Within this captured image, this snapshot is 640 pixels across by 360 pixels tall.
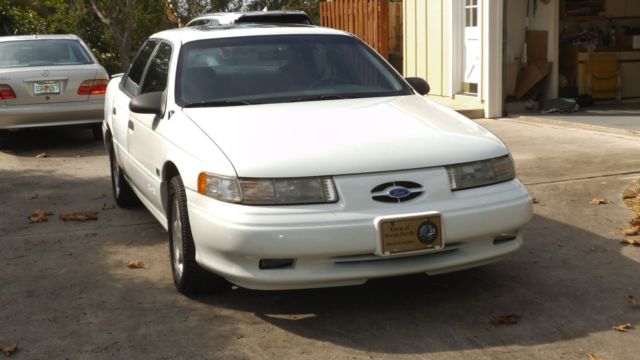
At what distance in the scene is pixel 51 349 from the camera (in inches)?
179

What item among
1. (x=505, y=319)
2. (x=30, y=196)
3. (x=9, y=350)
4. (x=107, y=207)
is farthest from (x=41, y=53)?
(x=505, y=319)

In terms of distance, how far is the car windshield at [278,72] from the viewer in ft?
18.9

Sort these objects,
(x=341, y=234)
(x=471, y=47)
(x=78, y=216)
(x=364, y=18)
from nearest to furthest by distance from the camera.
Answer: (x=341, y=234) → (x=78, y=216) → (x=471, y=47) → (x=364, y=18)

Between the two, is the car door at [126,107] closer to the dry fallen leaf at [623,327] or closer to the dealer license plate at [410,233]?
the dealer license plate at [410,233]

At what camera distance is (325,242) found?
4457 mm

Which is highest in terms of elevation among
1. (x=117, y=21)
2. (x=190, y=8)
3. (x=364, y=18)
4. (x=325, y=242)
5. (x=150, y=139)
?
(x=190, y=8)

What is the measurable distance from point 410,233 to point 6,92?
8214 mm

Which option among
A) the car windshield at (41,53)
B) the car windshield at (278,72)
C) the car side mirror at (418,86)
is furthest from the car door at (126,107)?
the car windshield at (41,53)

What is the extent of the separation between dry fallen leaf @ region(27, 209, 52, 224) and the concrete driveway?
0.24 ft

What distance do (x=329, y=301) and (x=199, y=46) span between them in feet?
6.79

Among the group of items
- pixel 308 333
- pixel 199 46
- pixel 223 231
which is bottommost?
pixel 308 333

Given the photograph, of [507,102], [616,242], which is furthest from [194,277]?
[507,102]

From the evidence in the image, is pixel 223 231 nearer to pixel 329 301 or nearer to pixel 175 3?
pixel 329 301

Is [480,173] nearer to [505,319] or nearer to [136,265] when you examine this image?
[505,319]
